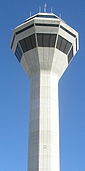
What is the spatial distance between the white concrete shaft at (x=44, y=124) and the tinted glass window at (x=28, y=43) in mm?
4125

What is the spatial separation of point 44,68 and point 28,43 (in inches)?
177

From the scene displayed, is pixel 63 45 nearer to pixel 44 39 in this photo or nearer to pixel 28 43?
pixel 44 39

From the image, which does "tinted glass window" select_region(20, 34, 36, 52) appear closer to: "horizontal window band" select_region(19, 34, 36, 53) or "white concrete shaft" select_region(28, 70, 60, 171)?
Answer: "horizontal window band" select_region(19, 34, 36, 53)

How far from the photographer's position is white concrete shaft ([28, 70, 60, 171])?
41.5 metres

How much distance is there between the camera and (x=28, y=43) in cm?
4831

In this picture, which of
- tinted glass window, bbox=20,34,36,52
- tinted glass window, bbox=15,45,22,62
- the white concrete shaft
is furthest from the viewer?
tinted glass window, bbox=15,45,22,62

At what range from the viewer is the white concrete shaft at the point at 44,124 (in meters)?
41.5

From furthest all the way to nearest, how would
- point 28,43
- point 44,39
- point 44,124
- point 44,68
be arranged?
point 28,43 → point 44,39 → point 44,68 → point 44,124

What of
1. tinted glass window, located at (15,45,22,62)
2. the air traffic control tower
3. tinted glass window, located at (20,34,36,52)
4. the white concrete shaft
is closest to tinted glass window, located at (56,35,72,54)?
the air traffic control tower

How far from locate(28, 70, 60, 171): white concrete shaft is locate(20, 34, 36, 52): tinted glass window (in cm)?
413

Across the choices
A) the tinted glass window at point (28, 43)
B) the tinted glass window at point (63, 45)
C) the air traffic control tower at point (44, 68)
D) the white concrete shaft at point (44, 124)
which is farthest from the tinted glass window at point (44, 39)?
the white concrete shaft at point (44, 124)

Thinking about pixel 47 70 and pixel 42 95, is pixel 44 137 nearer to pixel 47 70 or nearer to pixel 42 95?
pixel 42 95

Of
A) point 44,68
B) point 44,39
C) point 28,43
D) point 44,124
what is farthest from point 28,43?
point 44,124

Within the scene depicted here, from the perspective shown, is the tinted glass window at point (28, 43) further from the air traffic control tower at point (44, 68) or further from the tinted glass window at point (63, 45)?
the tinted glass window at point (63, 45)
